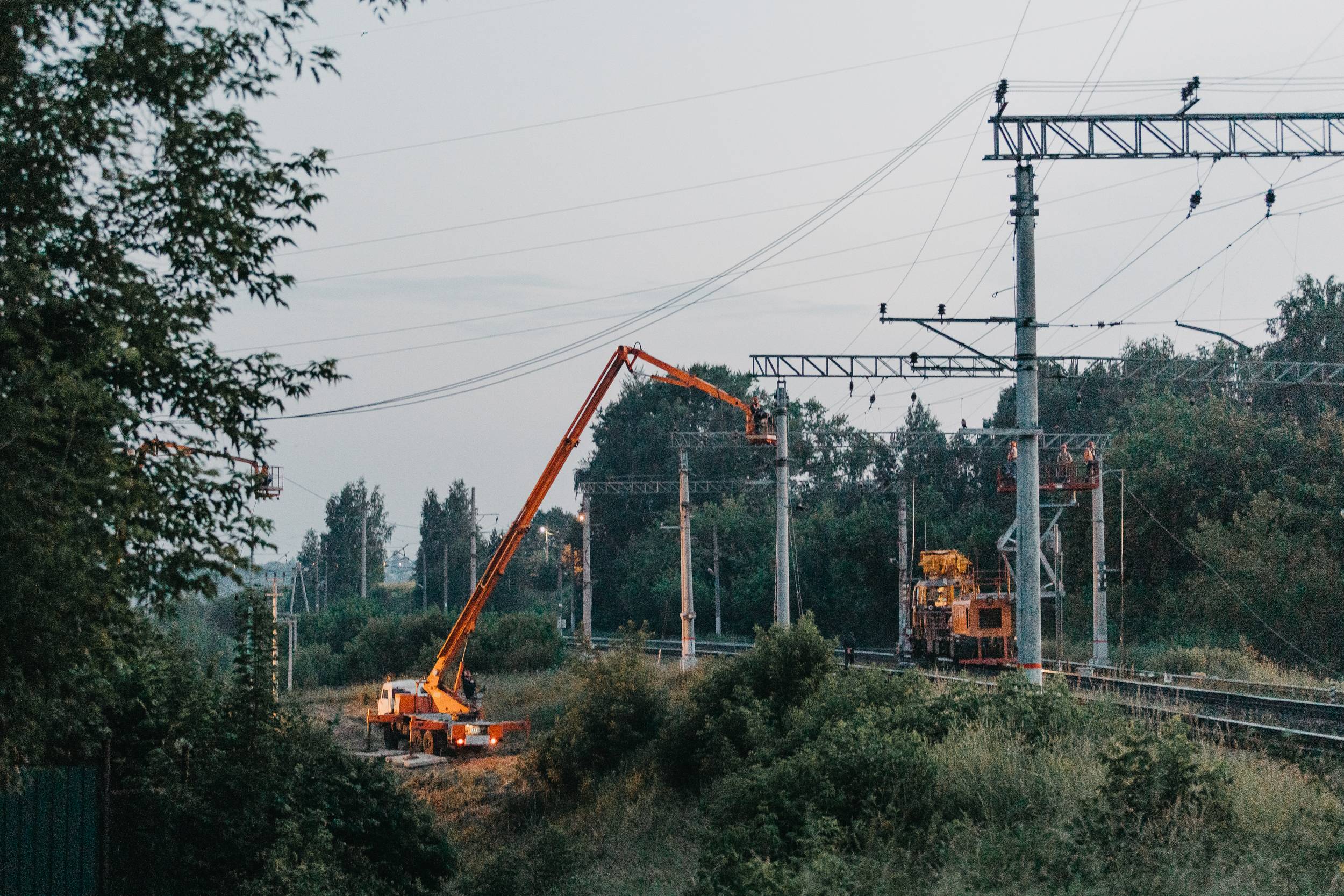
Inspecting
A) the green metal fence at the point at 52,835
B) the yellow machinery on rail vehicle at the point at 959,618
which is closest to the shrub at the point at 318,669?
the yellow machinery on rail vehicle at the point at 959,618

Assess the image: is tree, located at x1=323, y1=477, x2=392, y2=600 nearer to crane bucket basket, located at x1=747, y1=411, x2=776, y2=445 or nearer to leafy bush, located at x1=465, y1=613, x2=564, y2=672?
leafy bush, located at x1=465, y1=613, x2=564, y2=672

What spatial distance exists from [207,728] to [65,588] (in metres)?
9.66

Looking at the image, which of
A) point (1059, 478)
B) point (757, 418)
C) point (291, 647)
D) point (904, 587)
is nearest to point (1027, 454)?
point (757, 418)

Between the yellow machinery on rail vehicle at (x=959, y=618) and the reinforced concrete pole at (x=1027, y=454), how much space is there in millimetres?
19609

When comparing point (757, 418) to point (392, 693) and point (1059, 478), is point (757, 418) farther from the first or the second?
point (1059, 478)

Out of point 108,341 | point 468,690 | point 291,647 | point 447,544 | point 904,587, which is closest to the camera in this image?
point 108,341

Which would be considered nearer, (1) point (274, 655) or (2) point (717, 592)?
(1) point (274, 655)

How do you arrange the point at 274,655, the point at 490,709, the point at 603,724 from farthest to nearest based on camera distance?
the point at 490,709
the point at 603,724
the point at 274,655

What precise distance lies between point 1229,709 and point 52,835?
63.5ft

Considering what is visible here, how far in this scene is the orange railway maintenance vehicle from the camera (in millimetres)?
30656

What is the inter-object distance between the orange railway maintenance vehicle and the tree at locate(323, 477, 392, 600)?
78441mm

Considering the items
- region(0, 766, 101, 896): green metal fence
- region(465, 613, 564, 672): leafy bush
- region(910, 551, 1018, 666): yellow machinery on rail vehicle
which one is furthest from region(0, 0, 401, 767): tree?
region(465, 613, 564, 672): leafy bush

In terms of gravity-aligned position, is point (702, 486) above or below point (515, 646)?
above

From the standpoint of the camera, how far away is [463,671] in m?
34.6
